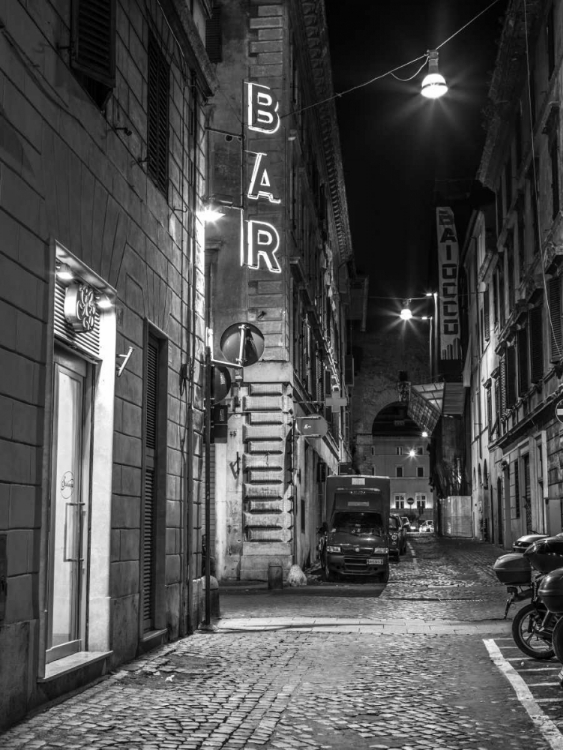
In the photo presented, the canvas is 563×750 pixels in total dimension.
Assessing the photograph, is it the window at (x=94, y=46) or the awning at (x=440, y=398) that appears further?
the awning at (x=440, y=398)

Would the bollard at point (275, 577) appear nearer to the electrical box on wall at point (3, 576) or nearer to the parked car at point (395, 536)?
the parked car at point (395, 536)

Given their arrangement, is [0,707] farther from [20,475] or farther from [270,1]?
[270,1]

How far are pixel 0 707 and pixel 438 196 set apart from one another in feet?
194

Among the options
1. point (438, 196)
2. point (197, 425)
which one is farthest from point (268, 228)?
point (438, 196)

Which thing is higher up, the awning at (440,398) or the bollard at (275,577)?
the awning at (440,398)

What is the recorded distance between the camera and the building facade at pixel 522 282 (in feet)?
87.1

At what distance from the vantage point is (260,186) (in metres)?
24.7

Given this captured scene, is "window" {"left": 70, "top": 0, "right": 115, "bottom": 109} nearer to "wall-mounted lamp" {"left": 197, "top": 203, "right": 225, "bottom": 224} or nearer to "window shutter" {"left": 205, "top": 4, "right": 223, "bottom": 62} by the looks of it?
"wall-mounted lamp" {"left": 197, "top": 203, "right": 225, "bottom": 224}

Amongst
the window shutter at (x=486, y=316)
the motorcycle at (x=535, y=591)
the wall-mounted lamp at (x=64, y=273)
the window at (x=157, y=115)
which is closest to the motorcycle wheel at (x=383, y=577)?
the motorcycle at (x=535, y=591)

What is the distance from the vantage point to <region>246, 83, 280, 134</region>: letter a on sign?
2512 centimetres

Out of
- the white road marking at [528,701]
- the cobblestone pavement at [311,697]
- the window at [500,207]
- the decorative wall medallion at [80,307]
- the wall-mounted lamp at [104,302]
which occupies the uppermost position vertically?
the window at [500,207]

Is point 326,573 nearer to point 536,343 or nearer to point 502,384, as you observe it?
point 536,343

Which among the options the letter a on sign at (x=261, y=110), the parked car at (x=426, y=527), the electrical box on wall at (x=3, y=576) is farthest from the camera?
the parked car at (x=426, y=527)

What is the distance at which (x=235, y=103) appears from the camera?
27.5m
